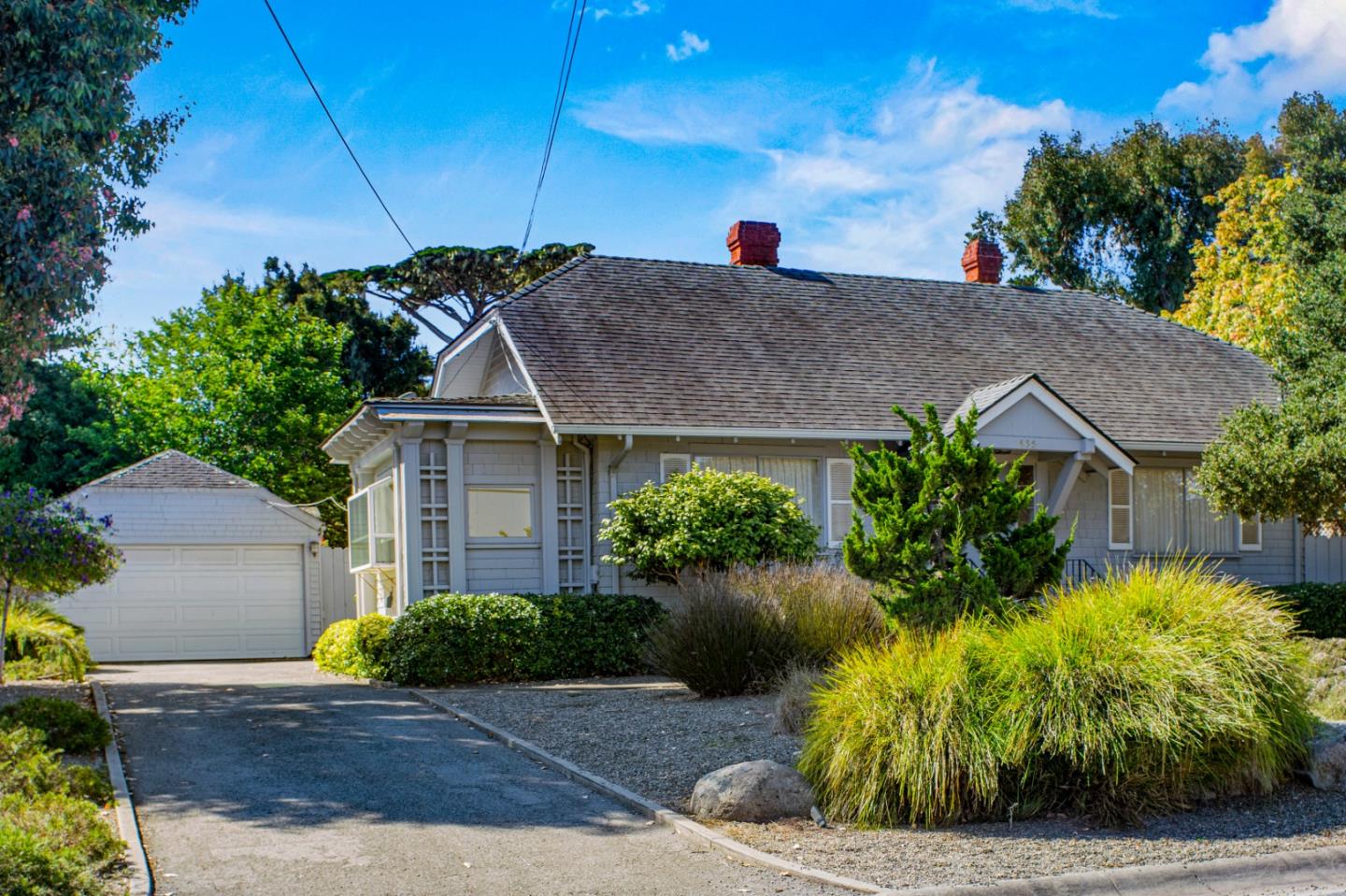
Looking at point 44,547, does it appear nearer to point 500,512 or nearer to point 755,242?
point 500,512

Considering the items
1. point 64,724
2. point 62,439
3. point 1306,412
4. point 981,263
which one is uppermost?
point 981,263

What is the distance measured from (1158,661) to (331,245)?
15808 mm

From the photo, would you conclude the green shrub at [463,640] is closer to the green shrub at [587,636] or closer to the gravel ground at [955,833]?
the green shrub at [587,636]

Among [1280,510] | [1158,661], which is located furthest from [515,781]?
[1280,510]

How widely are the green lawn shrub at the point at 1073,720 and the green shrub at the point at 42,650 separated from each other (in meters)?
12.4

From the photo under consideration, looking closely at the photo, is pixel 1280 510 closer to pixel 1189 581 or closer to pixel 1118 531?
pixel 1118 531

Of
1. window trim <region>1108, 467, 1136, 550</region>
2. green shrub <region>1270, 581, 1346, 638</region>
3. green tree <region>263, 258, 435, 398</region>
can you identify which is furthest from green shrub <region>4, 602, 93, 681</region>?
green tree <region>263, 258, 435, 398</region>

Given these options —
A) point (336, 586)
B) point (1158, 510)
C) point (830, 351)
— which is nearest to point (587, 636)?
point (830, 351)

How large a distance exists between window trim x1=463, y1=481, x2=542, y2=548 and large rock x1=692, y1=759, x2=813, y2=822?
9.96 m

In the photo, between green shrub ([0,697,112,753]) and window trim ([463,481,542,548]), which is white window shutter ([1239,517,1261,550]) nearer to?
window trim ([463,481,542,548])

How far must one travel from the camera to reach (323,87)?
52.4ft

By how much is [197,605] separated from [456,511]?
30.8 ft

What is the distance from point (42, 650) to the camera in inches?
681

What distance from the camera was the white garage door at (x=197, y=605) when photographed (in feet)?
77.9
